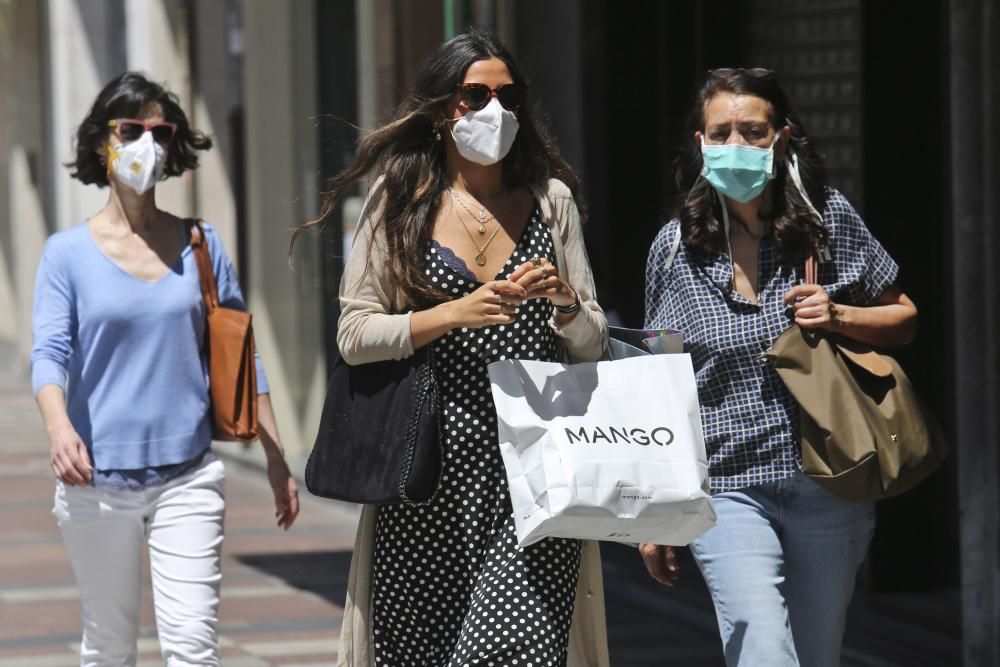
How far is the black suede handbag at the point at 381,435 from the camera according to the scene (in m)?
3.81

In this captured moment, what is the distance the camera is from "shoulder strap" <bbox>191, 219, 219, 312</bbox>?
16.0 ft

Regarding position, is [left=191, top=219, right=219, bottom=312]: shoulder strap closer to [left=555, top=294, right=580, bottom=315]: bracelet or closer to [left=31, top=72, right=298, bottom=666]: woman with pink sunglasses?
[left=31, top=72, right=298, bottom=666]: woman with pink sunglasses

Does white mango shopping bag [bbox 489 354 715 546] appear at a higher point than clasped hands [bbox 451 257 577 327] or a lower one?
lower

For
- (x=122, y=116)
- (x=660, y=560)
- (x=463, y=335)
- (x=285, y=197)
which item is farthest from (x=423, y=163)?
(x=285, y=197)

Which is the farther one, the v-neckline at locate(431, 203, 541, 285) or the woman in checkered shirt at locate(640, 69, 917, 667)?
the woman in checkered shirt at locate(640, 69, 917, 667)

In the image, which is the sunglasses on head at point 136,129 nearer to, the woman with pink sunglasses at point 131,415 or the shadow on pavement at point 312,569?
the woman with pink sunglasses at point 131,415

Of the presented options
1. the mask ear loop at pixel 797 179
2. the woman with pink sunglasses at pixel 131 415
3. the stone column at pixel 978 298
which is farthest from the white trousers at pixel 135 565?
the stone column at pixel 978 298

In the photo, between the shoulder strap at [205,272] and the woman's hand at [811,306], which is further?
the shoulder strap at [205,272]

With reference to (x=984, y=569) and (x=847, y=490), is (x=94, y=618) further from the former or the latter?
(x=984, y=569)

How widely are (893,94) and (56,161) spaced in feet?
51.3

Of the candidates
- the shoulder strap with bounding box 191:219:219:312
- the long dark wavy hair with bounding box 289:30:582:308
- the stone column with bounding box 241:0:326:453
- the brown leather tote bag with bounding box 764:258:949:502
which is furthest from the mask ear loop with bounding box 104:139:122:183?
the stone column with bounding box 241:0:326:453

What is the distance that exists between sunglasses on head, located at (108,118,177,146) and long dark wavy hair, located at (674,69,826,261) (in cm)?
152

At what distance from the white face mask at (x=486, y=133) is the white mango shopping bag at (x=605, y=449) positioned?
484 mm

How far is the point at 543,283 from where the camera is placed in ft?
12.0
